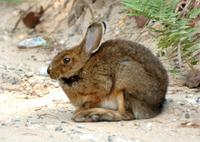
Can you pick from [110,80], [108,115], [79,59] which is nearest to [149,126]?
[108,115]

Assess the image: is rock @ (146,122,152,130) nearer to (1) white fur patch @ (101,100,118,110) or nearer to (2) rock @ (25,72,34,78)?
(1) white fur patch @ (101,100,118,110)

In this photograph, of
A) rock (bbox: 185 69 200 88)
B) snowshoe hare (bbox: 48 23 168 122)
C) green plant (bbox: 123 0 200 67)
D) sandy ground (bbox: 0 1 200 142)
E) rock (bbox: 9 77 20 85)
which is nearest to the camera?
sandy ground (bbox: 0 1 200 142)

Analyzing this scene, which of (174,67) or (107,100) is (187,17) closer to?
(174,67)

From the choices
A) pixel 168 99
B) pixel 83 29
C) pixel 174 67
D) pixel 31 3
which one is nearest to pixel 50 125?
pixel 168 99

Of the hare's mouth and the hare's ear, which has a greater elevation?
the hare's ear

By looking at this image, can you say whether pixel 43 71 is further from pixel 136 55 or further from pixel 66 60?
pixel 136 55

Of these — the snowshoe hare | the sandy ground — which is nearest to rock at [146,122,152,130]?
the sandy ground

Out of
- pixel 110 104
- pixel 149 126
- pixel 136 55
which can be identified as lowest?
pixel 149 126
